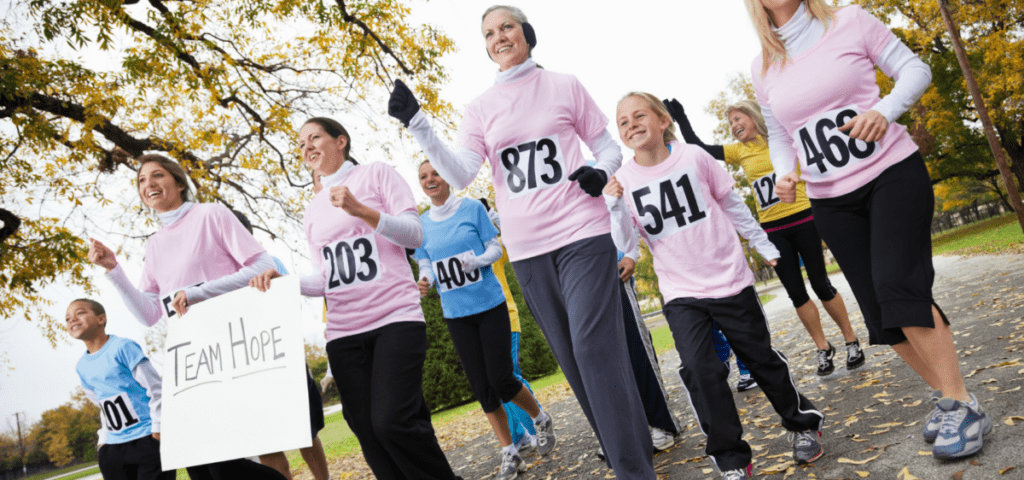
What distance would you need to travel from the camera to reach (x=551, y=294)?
9.68ft

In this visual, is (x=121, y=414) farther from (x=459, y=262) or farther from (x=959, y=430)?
(x=959, y=430)

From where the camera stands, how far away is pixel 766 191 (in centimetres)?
543

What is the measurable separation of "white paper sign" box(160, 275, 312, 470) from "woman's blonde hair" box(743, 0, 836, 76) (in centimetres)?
267

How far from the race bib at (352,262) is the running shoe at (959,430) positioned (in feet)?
8.98

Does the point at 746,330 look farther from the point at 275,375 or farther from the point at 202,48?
the point at 202,48

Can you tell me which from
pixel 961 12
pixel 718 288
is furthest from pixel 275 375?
pixel 961 12

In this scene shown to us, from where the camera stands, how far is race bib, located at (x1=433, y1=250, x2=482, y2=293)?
481cm

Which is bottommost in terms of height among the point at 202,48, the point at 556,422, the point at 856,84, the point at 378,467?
the point at 556,422

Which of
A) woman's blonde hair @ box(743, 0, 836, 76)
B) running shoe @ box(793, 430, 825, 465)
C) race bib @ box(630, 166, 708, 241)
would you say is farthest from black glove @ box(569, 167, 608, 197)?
running shoe @ box(793, 430, 825, 465)

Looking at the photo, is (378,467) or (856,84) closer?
(856,84)

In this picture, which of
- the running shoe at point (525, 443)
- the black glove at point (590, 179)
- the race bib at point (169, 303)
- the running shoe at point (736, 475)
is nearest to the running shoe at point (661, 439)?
the running shoe at point (736, 475)

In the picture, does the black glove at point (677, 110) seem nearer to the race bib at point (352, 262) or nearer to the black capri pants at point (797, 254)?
the black capri pants at point (797, 254)

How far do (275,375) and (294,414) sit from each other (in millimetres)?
229

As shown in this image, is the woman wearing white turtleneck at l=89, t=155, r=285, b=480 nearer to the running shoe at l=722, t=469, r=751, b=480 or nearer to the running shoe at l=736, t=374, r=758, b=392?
the running shoe at l=722, t=469, r=751, b=480
